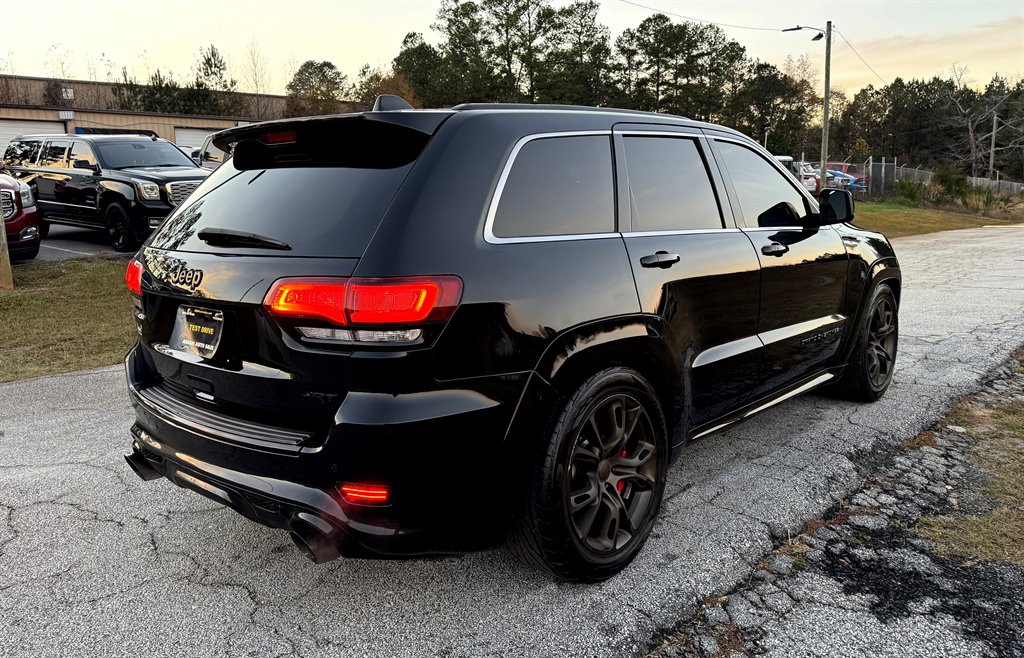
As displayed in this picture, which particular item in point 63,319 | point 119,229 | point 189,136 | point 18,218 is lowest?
point 63,319

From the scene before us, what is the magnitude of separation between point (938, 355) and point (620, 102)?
59.4 m

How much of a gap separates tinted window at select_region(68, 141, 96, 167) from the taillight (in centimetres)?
1199

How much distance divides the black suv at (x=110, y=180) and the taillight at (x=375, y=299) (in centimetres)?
1022

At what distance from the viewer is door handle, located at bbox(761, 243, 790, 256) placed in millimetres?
3816

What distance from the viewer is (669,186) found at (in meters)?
3.41

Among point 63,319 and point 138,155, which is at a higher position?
point 138,155

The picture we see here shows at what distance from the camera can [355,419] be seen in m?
2.28

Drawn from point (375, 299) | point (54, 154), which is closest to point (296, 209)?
point (375, 299)

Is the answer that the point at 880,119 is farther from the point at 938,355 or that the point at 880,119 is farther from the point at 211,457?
the point at 211,457

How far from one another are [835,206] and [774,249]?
89 centimetres

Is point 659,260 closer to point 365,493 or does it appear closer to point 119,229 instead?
point 365,493

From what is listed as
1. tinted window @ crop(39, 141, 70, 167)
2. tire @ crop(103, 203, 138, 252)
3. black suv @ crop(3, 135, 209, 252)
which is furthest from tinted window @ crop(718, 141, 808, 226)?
tinted window @ crop(39, 141, 70, 167)

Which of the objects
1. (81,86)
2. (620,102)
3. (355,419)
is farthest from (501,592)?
(620,102)

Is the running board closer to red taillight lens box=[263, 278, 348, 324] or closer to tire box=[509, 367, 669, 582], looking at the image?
tire box=[509, 367, 669, 582]
